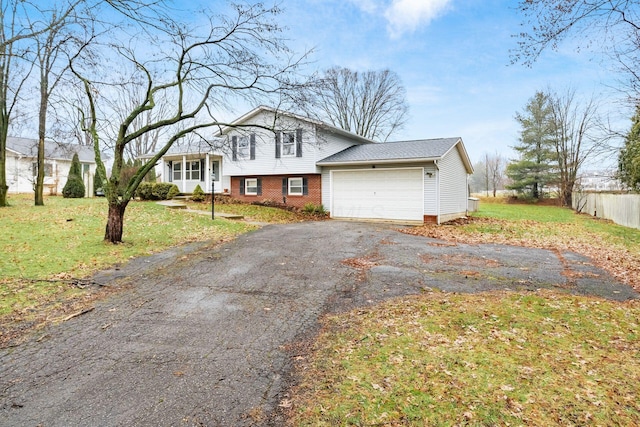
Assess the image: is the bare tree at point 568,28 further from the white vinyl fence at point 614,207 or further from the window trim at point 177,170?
the window trim at point 177,170

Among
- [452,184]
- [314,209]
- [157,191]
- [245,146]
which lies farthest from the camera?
[157,191]

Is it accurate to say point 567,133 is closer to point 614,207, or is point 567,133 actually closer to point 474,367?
point 614,207

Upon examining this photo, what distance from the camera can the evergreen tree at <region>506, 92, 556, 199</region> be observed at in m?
33.7

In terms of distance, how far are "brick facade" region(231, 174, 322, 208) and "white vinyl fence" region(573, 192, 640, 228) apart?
14.2 meters

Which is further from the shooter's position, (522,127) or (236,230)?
(522,127)

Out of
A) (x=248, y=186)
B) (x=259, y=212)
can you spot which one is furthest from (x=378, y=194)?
(x=248, y=186)

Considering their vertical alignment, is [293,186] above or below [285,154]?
below

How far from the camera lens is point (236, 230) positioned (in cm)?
1241

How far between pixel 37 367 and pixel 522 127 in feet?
134

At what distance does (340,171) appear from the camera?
1808cm

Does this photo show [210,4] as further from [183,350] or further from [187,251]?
[183,350]

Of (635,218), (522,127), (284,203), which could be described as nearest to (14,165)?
(284,203)

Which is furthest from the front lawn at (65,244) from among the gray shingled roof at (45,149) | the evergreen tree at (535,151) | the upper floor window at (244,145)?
the evergreen tree at (535,151)

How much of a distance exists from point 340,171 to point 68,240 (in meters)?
12.0
